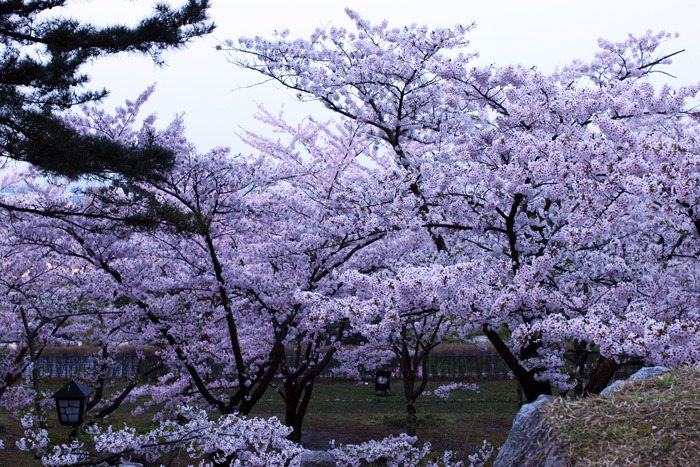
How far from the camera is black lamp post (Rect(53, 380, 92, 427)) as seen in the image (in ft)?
18.2

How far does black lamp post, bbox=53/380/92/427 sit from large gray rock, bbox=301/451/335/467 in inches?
100

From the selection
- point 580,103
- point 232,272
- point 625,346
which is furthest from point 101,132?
point 625,346

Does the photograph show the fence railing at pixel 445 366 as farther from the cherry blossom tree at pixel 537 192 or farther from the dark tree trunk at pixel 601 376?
the dark tree trunk at pixel 601 376

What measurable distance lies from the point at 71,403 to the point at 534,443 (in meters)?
4.35

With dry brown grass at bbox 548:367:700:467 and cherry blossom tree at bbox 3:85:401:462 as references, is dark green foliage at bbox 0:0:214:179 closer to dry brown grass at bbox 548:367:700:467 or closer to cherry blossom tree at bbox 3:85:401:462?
cherry blossom tree at bbox 3:85:401:462

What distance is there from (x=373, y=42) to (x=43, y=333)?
20.9 feet

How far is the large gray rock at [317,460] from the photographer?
6.91 m

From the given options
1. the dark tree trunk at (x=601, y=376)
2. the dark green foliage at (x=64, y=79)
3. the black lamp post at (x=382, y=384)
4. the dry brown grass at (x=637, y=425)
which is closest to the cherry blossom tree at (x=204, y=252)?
the dark green foliage at (x=64, y=79)

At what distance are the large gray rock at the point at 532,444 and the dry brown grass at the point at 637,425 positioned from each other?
67 millimetres

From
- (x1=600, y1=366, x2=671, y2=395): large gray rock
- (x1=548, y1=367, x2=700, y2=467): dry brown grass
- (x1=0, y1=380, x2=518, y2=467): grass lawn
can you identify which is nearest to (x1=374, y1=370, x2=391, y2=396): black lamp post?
(x1=0, y1=380, x2=518, y2=467): grass lawn

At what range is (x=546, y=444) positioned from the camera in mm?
3014

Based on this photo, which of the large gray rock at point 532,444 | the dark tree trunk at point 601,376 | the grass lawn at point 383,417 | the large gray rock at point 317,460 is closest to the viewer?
the large gray rock at point 532,444

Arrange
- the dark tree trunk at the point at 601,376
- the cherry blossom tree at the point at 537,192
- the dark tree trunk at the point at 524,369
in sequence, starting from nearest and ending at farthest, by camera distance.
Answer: the cherry blossom tree at the point at 537,192 → the dark tree trunk at the point at 601,376 → the dark tree trunk at the point at 524,369

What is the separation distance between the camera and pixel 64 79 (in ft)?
21.4
